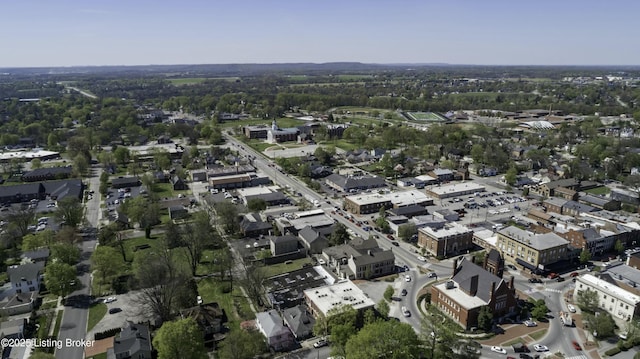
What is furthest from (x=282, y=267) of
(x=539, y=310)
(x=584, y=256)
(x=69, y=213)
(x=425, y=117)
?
(x=425, y=117)

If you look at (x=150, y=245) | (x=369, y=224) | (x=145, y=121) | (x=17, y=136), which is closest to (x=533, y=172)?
(x=369, y=224)

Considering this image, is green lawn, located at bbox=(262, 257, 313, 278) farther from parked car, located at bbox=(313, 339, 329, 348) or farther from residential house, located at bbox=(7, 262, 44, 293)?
residential house, located at bbox=(7, 262, 44, 293)

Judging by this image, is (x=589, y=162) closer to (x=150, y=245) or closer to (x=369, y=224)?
(x=369, y=224)

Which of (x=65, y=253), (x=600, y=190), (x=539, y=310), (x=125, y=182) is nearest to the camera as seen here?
(x=539, y=310)

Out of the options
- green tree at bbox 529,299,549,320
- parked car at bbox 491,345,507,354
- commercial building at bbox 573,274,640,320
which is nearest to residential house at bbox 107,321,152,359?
parked car at bbox 491,345,507,354

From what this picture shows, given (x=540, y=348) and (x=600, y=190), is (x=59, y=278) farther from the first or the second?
(x=600, y=190)

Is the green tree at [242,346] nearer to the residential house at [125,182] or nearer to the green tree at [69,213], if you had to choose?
the green tree at [69,213]
